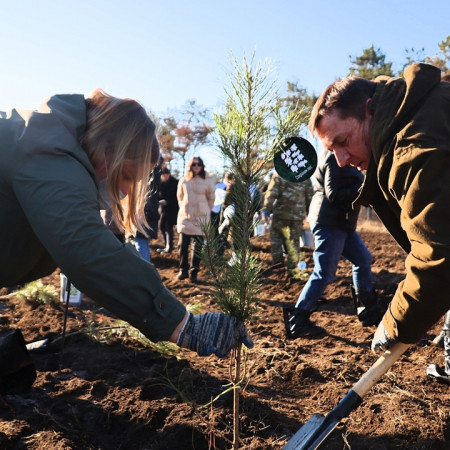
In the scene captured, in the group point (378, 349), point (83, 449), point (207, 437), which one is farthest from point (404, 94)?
point (83, 449)

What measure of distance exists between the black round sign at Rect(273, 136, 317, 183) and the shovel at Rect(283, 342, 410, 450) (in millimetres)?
849

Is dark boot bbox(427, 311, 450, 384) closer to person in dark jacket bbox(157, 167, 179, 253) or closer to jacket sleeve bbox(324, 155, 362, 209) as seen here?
jacket sleeve bbox(324, 155, 362, 209)

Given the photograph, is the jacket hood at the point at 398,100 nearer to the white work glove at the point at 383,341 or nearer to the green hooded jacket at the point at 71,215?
the white work glove at the point at 383,341

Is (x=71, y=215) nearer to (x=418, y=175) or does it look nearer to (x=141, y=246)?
(x=418, y=175)

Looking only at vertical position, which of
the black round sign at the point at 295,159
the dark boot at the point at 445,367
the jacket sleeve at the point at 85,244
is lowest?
the dark boot at the point at 445,367

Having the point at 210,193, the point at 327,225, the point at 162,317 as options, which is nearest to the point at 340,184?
the point at 327,225

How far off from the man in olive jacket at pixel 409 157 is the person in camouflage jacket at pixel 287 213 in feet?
14.4

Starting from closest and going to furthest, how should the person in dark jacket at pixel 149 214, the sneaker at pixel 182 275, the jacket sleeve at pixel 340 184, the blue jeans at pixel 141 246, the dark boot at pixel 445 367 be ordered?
the dark boot at pixel 445 367 < the jacket sleeve at pixel 340 184 < the person in dark jacket at pixel 149 214 < the blue jeans at pixel 141 246 < the sneaker at pixel 182 275

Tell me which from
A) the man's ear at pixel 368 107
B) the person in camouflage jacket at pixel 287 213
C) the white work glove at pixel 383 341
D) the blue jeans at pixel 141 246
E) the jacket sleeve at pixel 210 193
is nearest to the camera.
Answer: the man's ear at pixel 368 107

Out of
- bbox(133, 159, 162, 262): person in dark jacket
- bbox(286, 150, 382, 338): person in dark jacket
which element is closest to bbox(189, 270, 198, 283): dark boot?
bbox(133, 159, 162, 262): person in dark jacket

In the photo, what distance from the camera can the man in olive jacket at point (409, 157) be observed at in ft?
5.77

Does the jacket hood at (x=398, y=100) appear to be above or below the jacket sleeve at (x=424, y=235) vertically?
above

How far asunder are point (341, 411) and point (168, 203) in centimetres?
798

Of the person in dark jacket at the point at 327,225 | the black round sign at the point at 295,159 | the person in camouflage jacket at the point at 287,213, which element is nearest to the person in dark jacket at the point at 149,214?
the person in camouflage jacket at the point at 287,213
